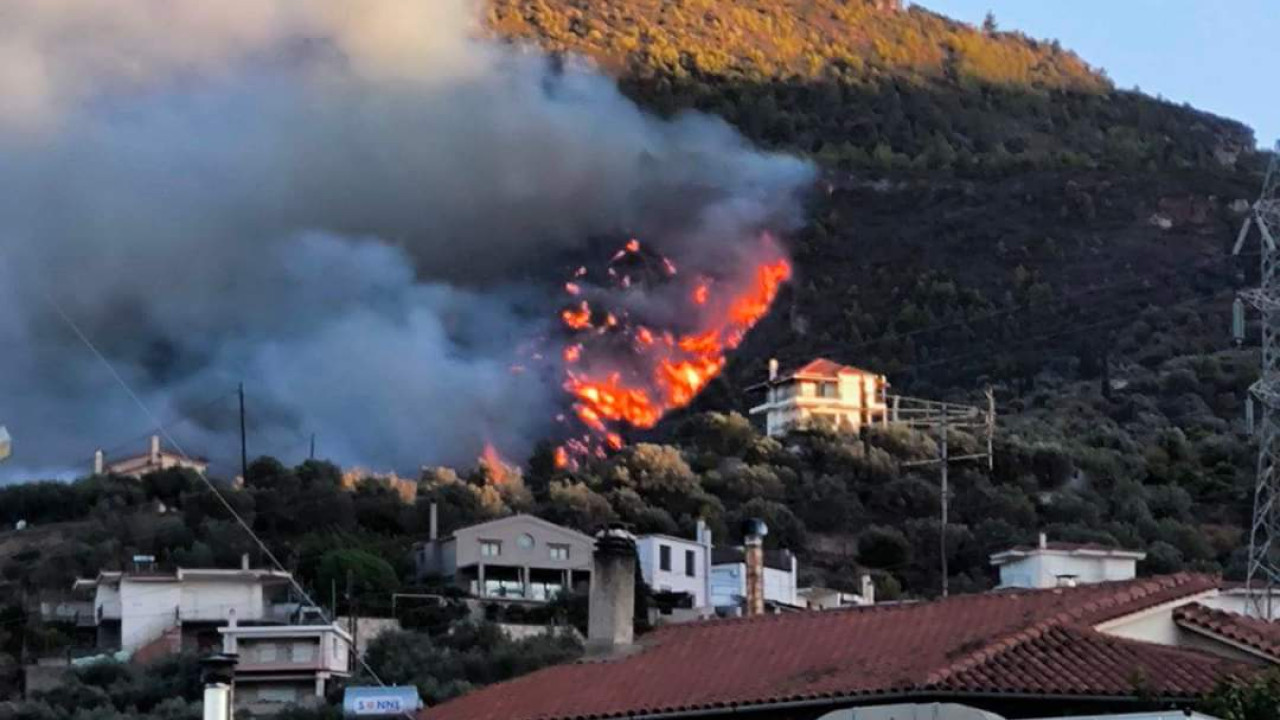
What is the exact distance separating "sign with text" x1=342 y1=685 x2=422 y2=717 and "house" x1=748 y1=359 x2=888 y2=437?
73.5 m

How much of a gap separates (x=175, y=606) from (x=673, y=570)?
16.8 metres

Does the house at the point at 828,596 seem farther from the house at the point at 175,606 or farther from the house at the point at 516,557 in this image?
the house at the point at 175,606

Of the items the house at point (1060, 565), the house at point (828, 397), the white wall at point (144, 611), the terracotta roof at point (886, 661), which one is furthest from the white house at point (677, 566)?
the terracotta roof at point (886, 661)

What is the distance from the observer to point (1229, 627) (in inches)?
949

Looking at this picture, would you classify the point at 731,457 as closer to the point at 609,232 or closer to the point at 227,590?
the point at 227,590

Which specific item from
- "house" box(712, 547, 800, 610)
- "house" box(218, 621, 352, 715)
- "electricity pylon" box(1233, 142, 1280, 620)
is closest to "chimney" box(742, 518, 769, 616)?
"electricity pylon" box(1233, 142, 1280, 620)

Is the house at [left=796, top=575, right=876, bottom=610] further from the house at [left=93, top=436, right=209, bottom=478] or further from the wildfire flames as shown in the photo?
the wildfire flames

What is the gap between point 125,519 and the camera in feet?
344

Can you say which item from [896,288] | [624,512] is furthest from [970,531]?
[896,288]

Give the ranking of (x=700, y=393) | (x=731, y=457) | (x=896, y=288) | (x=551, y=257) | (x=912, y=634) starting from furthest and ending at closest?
(x=551, y=257) → (x=896, y=288) → (x=700, y=393) → (x=731, y=457) → (x=912, y=634)

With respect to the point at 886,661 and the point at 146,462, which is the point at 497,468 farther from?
the point at 886,661

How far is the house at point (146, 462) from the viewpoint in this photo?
125 metres

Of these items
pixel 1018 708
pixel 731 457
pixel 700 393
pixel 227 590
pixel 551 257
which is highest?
pixel 551 257

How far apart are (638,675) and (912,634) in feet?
9.55
